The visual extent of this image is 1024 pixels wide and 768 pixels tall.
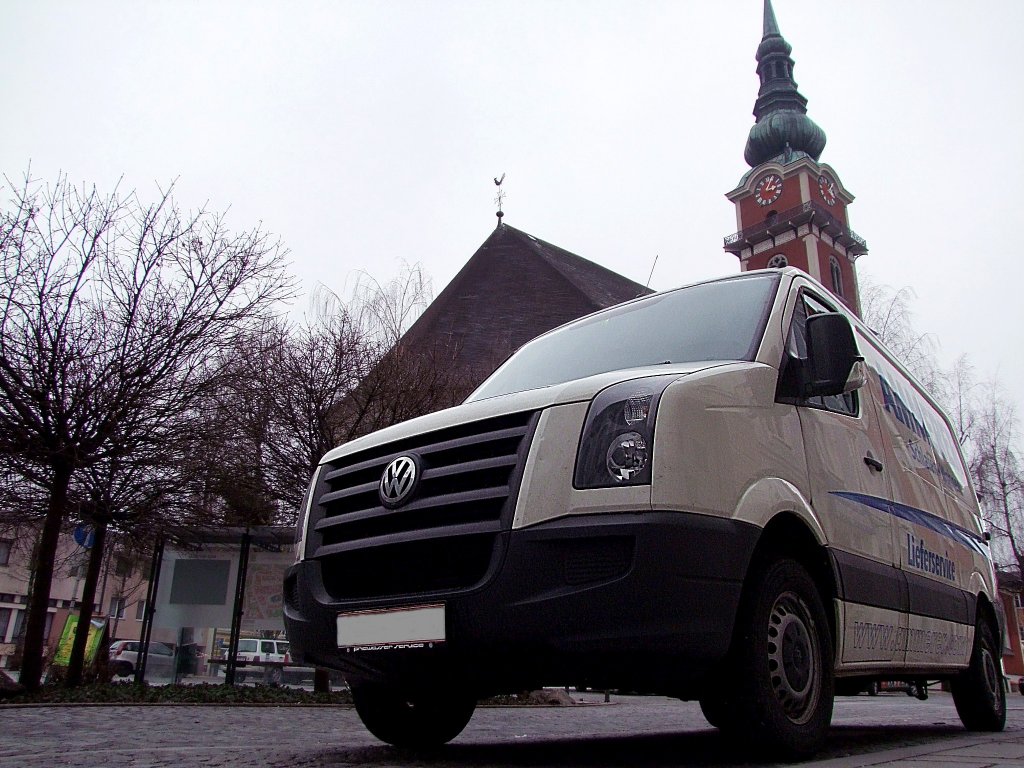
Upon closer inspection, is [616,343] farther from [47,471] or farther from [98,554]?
[98,554]

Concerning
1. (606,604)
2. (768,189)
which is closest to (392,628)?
(606,604)

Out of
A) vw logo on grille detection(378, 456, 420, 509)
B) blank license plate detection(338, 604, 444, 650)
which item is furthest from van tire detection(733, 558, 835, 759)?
vw logo on grille detection(378, 456, 420, 509)

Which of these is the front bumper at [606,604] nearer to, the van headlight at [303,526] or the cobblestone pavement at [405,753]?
the cobblestone pavement at [405,753]

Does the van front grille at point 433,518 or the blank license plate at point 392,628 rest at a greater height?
the van front grille at point 433,518

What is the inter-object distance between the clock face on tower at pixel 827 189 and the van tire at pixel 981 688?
185 feet

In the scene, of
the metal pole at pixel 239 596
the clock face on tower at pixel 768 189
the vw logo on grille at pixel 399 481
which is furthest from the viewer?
the clock face on tower at pixel 768 189

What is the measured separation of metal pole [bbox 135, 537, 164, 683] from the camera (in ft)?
42.8

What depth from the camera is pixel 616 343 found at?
4.55 m

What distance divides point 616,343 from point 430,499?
5.05 ft

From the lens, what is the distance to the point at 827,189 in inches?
2352

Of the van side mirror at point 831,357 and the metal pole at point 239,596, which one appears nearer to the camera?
the van side mirror at point 831,357

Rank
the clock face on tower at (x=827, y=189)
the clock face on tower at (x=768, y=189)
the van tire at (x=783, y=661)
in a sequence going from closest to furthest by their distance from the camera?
1. the van tire at (x=783, y=661)
2. the clock face on tower at (x=827, y=189)
3. the clock face on tower at (x=768, y=189)

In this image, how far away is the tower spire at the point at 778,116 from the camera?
62094mm

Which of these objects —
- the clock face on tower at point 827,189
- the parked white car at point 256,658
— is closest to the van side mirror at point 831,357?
the parked white car at point 256,658
